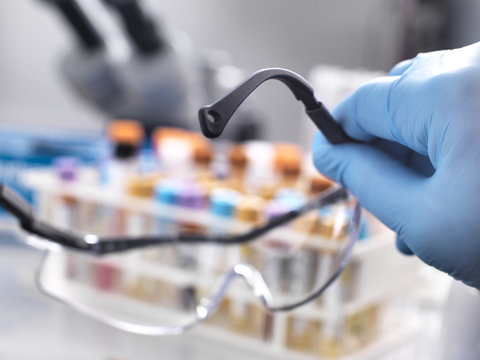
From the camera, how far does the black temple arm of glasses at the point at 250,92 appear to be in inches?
10.9

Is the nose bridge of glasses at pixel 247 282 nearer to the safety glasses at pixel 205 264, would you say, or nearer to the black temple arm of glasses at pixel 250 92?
the safety glasses at pixel 205 264

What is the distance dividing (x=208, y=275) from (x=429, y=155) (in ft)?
1.14

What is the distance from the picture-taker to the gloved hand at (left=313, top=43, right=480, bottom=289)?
277 millimetres

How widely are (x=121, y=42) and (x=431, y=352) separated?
3.15 ft

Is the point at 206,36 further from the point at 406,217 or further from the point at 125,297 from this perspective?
the point at 406,217

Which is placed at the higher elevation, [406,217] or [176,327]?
[406,217]

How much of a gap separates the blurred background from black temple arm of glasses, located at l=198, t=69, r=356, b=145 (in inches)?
9.4

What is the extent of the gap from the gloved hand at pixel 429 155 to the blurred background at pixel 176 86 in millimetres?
222

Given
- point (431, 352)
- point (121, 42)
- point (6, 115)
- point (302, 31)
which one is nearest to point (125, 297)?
point (431, 352)

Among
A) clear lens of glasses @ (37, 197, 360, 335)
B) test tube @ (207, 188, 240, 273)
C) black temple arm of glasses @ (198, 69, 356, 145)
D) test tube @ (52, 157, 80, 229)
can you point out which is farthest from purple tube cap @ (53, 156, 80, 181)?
black temple arm of glasses @ (198, 69, 356, 145)

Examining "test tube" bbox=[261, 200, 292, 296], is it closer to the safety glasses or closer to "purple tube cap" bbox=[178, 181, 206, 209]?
the safety glasses

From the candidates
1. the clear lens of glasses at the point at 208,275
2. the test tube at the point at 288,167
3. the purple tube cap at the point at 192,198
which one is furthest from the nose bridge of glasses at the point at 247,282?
the test tube at the point at 288,167

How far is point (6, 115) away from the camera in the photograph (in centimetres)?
147

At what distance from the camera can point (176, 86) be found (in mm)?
1082
